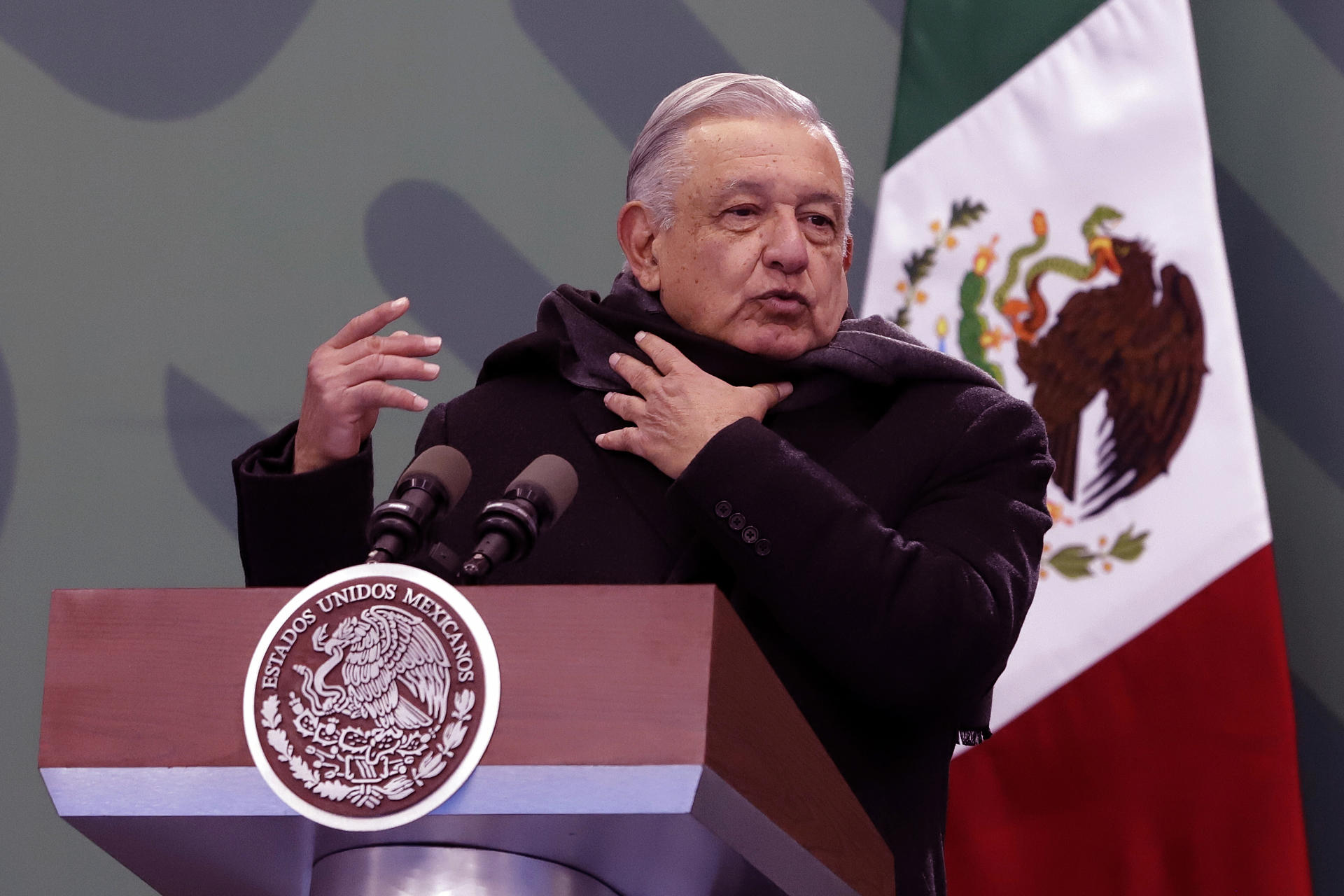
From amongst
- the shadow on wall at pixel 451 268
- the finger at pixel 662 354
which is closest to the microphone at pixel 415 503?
the finger at pixel 662 354

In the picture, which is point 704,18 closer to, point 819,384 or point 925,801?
point 819,384

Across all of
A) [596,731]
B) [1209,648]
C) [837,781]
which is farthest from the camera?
[1209,648]

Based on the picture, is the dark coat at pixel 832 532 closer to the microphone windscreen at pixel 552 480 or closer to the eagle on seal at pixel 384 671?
the microphone windscreen at pixel 552 480

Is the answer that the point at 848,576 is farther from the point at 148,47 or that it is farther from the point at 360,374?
the point at 148,47

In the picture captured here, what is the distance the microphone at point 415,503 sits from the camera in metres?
1.06

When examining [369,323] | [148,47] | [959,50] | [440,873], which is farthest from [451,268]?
[440,873]

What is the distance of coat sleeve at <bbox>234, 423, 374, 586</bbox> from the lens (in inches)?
56.4

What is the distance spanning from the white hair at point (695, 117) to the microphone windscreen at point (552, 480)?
62 centimetres

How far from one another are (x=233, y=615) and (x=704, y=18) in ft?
7.42

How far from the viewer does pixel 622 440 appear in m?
1.44

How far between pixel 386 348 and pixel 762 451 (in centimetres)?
37

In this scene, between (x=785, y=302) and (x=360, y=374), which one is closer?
(x=360, y=374)

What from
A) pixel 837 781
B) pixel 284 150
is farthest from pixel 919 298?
pixel 837 781

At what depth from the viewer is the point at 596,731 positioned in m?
0.86
